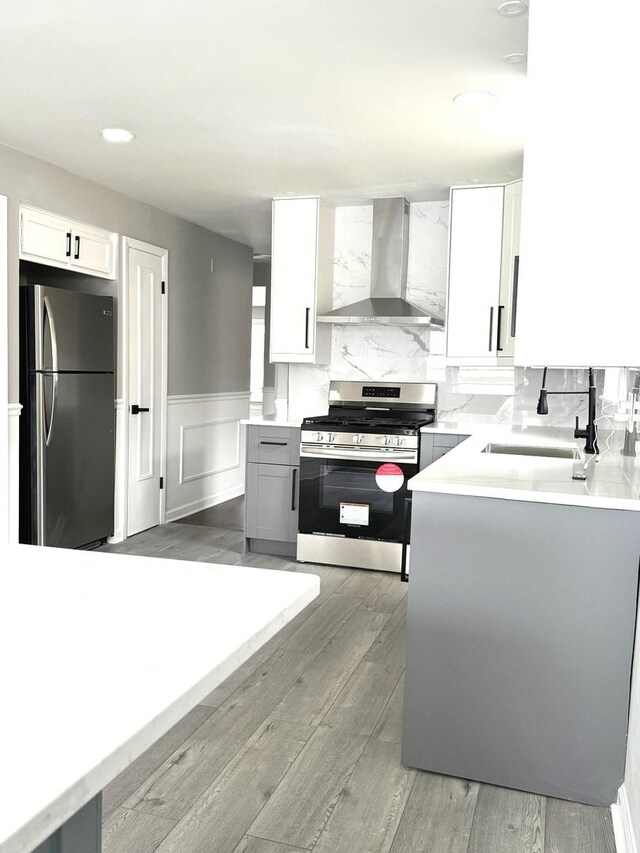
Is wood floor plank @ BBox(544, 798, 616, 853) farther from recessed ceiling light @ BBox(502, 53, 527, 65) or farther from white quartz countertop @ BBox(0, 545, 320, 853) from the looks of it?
recessed ceiling light @ BBox(502, 53, 527, 65)

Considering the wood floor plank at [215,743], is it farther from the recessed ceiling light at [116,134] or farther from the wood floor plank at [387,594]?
the recessed ceiling light at [116,134]

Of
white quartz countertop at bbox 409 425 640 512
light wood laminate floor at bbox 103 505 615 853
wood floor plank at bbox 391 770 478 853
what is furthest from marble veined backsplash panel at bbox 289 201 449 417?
wood floor plank at bbox 391 770 478 853

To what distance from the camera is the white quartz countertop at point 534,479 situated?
82.7 inches

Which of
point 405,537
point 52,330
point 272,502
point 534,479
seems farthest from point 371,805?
point 52,330

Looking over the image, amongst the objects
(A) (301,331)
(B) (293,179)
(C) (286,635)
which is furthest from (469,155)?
(C) (286,635)

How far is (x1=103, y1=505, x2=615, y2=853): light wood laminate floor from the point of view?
1.92m

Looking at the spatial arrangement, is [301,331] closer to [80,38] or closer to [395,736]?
[80,38]

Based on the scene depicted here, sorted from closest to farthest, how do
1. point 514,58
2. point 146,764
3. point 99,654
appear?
1. point 99,654
2. point 146,764
3. point 514,58

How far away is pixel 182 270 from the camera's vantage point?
571 centimetres

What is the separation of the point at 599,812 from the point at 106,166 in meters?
3.96

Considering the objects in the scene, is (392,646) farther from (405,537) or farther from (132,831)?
(132,831)

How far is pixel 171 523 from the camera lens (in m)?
5.68

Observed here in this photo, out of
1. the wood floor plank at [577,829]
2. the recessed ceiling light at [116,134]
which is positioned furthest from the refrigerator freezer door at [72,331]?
the wood floor plank at [577,829]

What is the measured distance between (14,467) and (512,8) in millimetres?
3271
